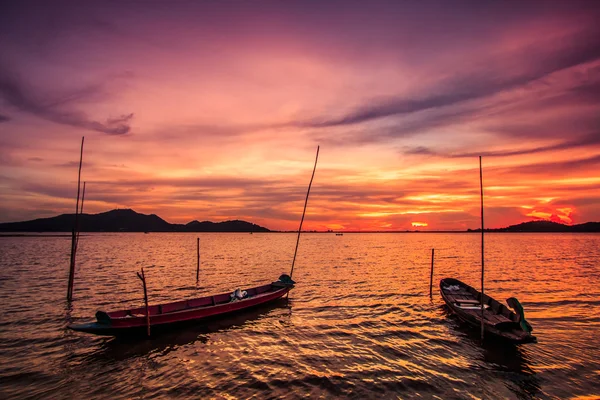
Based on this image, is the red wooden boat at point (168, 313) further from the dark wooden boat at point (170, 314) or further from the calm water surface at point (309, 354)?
the calm water surface at point (309, 354)

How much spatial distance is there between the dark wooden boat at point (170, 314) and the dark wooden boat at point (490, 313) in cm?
1272

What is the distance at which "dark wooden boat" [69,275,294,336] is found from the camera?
15016mm

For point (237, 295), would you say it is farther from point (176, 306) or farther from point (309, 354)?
point (309, 354)

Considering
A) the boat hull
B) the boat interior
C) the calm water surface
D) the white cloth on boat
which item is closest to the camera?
the calm water surface

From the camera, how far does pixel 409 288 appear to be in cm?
3153

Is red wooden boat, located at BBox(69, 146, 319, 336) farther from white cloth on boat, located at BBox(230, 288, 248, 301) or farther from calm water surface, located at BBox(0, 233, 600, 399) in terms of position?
calm water surface, located at BBox(0, 233, 600, 399)

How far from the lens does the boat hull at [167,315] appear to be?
1501 cm

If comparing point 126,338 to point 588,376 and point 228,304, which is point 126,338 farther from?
point 588,376

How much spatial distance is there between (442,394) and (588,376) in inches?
259

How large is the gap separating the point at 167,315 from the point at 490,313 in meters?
18.5

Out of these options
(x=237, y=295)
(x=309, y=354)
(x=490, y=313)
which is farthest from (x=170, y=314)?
(x=490, y=313)

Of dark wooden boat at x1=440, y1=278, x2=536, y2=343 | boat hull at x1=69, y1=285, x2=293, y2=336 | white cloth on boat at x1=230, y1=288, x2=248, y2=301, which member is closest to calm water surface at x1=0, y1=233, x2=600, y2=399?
boat hull at x1=69, y1=285, x2=293, y2=336

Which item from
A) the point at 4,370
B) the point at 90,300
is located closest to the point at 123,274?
the point at 90,300


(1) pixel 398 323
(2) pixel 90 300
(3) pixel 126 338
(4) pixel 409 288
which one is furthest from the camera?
(4) pixel 409 288
